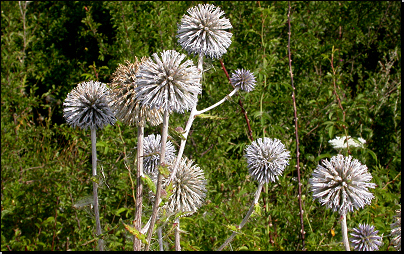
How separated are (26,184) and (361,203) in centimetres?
352

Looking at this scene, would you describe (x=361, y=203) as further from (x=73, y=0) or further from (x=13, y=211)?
(x=73, y=0)

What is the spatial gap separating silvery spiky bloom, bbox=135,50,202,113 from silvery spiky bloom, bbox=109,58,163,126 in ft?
0.33

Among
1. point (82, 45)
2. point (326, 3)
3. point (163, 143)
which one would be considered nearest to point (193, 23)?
point (163, 143)

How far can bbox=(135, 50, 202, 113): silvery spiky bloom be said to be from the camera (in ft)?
5.35

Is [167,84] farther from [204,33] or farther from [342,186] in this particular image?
[342,186]

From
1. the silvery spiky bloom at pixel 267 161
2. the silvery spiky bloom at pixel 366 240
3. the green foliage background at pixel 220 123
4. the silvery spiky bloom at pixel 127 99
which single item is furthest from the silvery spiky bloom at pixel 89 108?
the silvery spiky bloom at pixel 366 240

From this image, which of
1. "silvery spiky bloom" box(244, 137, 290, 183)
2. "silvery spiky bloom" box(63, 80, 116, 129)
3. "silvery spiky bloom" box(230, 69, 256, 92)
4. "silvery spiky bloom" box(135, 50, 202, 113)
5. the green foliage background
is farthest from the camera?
the green foliage background

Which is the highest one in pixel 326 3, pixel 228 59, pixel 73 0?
pixel 73 0

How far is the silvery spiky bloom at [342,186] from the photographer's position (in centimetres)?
172

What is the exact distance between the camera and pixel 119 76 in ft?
6.10

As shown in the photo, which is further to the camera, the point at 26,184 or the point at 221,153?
the point at 26,184

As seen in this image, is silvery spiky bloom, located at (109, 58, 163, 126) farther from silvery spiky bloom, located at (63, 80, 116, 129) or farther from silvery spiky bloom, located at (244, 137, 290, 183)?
silvery spiky bloom, located at (244, 137, 290, 183)

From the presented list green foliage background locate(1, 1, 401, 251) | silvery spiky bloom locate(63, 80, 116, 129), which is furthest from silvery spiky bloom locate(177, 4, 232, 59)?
silvery spiky bloom locate(63, 80, 116, 129)

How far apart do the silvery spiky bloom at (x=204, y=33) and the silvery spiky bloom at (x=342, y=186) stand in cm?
87
